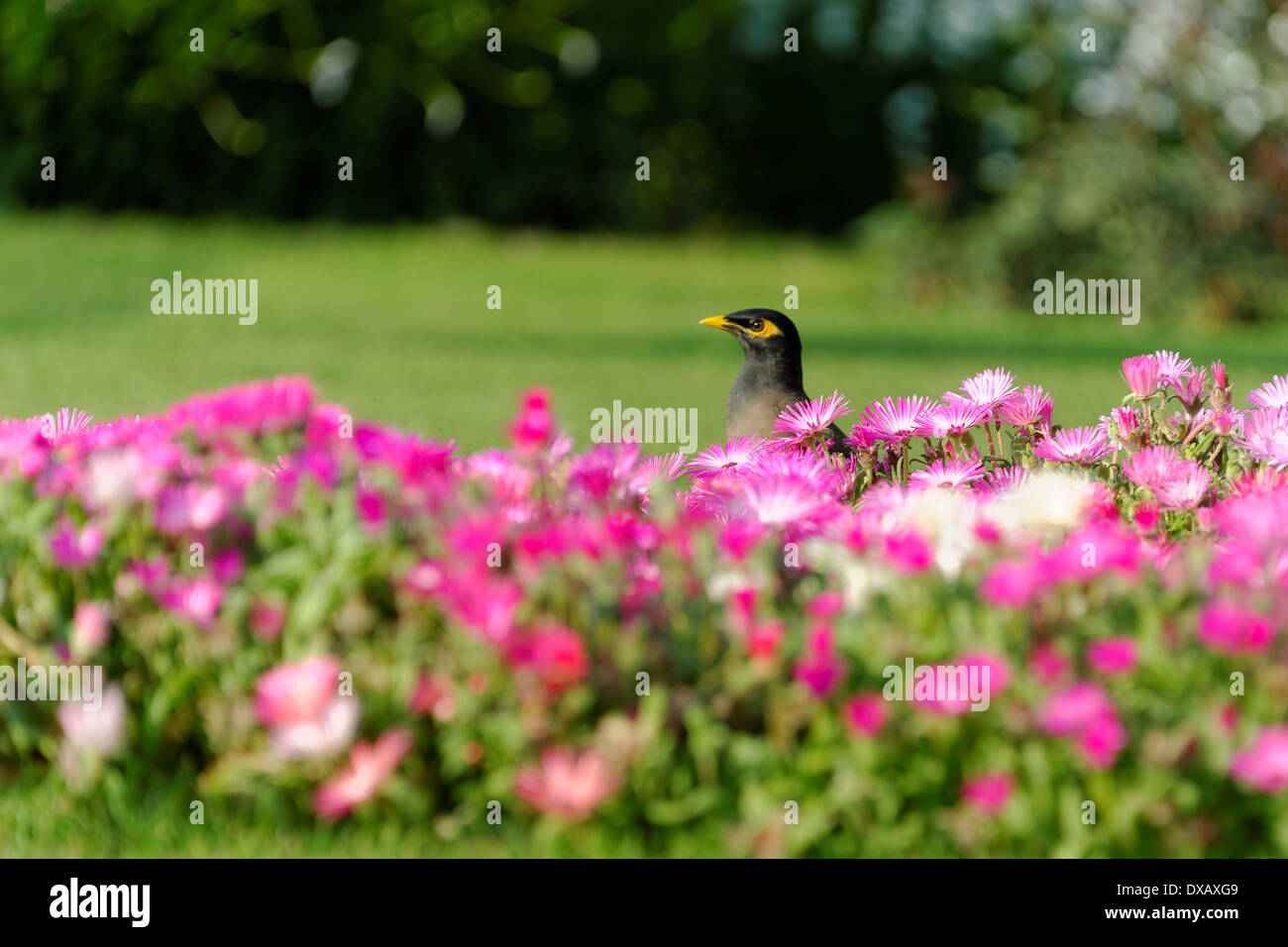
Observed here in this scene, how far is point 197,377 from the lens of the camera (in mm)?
8992

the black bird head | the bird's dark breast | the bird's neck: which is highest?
the black bird head

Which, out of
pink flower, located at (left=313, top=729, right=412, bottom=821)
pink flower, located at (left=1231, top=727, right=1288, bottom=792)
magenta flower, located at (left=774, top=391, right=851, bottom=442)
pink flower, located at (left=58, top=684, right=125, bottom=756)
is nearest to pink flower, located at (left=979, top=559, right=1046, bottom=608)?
pink flower, located at (left=1231, top=727, right=1288, bottom=792)

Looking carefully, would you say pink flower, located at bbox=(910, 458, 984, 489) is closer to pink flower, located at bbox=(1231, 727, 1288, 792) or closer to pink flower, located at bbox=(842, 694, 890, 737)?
pink flower, located at bbox=(842, 694, 890, 737)

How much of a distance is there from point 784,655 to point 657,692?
0.67ft

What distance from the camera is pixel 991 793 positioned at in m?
2.20

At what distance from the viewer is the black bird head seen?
13.7ft

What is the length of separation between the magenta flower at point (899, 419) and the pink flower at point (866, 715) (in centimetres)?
129

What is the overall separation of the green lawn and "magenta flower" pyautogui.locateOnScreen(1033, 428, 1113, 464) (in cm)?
418

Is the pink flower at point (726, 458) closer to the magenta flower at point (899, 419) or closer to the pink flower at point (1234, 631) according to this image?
the magenta flower at point (899, 419)

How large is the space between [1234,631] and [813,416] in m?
1.34

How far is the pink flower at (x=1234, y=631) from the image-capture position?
90.5 inches

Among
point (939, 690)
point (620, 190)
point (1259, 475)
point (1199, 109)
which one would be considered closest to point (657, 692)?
point (939, 690)

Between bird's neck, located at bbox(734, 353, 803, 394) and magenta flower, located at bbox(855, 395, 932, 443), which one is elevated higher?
bird's neck, located at bbox(734, 353, 803, 394)

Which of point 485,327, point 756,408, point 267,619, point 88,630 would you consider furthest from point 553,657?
point 485,327
